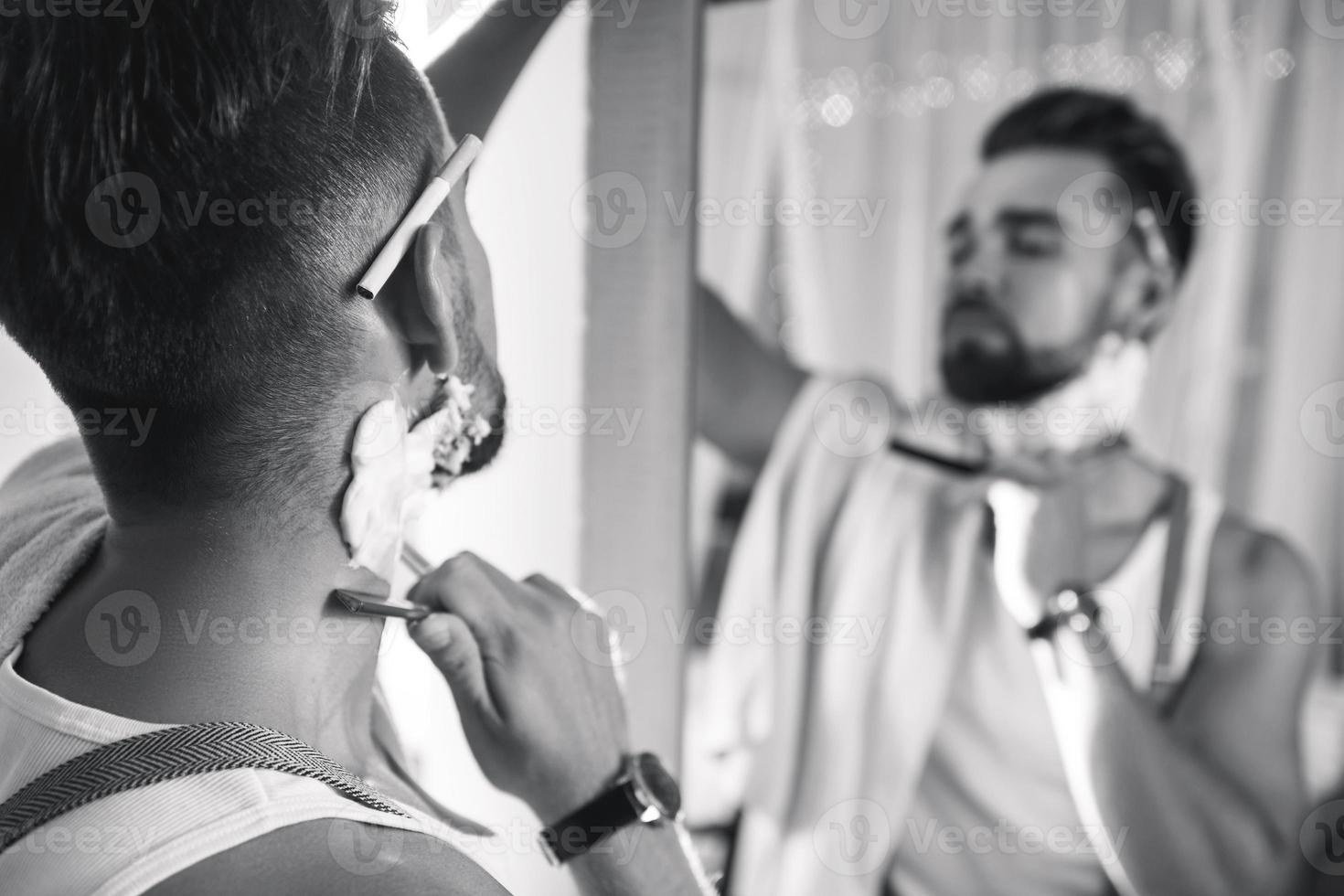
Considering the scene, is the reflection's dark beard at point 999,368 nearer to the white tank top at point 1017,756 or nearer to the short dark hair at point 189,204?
the white tank top at point 1017,756

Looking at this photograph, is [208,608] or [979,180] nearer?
[208,608]

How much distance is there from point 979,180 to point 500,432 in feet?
2.37

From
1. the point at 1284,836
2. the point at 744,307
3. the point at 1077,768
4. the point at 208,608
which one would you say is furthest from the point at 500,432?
the point at 1284,836

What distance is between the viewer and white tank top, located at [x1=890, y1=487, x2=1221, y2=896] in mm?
1156

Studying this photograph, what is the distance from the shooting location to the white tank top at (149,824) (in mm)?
484

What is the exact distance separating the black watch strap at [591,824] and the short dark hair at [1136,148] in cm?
87

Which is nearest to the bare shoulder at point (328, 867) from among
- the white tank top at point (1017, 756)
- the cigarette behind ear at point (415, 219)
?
the cigarette behind ear at point (415, 219)

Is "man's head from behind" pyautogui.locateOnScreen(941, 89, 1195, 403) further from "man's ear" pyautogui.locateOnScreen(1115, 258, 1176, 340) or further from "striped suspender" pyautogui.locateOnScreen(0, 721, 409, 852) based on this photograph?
"striped suspender" pyautogui.locateOnScreen(0, 721, 409, 852)

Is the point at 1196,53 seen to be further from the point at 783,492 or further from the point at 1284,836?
the point at 1284,836

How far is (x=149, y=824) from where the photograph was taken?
49 cm

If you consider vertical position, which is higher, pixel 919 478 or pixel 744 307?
pixel 744 307

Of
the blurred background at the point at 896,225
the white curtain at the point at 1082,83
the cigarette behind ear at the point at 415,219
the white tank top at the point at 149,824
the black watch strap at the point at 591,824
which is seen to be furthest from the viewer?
the white curtain at the point at 1082,83

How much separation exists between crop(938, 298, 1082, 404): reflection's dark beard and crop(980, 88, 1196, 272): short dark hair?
182 millimetres

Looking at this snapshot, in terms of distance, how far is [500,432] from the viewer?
0.78 metres
